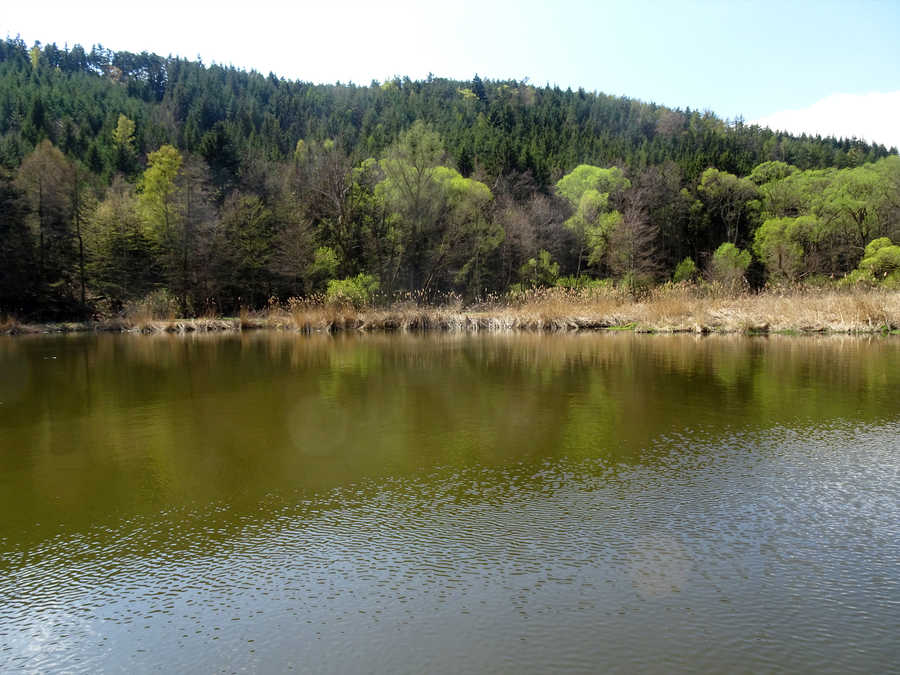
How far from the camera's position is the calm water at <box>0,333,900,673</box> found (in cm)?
313

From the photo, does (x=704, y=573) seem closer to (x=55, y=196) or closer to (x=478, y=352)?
(x=478, y=352)

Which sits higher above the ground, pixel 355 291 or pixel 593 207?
pixel 593 207

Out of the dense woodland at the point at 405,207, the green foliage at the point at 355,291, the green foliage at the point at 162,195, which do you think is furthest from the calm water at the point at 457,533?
the green foliage at the point at 162,195

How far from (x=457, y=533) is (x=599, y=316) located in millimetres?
21976

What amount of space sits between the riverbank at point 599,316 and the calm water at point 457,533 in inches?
499

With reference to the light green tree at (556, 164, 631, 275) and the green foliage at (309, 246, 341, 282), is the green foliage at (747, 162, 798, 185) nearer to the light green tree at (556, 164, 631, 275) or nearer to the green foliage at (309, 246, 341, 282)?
the light green tree at (556, 164, 631, 275)

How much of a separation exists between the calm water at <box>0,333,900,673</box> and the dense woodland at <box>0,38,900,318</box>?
22394 mm

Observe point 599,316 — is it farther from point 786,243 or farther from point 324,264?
point 786,243

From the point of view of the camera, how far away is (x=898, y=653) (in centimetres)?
298

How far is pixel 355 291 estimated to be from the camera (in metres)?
30.7

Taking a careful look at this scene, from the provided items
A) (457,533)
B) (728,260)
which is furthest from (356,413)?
(728,260)

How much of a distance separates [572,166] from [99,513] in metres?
64.2

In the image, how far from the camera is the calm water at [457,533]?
3.13 meters

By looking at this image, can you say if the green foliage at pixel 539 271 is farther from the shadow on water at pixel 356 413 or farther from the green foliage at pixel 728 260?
the shadow on water at pixel 356 413
